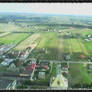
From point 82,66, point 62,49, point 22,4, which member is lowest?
point 82,66

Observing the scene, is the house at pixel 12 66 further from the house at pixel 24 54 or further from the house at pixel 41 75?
→ the house at pixel 41 75

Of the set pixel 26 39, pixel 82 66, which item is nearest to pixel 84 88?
pixel 82 66

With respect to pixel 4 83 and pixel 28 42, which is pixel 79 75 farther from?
pixel 28 42

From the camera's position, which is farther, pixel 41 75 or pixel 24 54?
pixel 24 54

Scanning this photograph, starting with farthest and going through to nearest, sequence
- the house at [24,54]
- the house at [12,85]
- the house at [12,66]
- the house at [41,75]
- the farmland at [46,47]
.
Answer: the house at [24,54]
the house at [12,66]
the farmland at [46,47]
the house at [41,75]
the house at [12,85]

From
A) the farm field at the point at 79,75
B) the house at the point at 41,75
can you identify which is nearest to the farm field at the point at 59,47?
the farm field at the point at 79,75

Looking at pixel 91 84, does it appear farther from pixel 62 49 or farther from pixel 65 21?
pixel 65 21

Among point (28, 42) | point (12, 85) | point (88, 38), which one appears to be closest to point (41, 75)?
point (12, 85)
